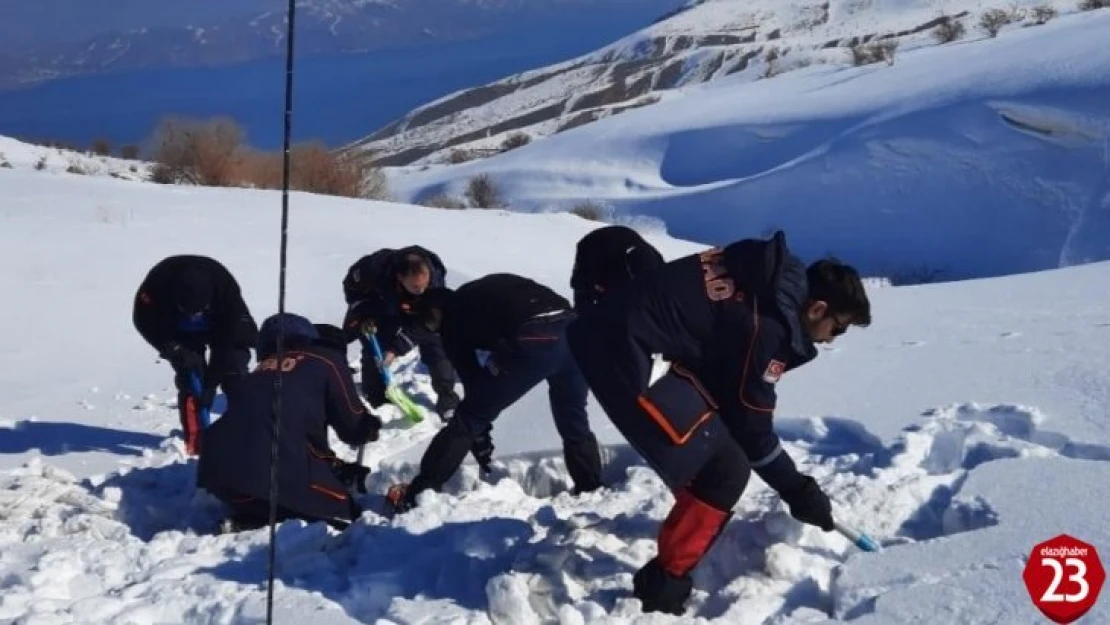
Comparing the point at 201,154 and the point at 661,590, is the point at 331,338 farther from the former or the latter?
the point at 201,154

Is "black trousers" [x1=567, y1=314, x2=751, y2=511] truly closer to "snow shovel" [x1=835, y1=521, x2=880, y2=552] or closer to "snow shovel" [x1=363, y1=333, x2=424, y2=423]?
"snow shovel" [x1=835, y1=521, x2=880, y2=552]

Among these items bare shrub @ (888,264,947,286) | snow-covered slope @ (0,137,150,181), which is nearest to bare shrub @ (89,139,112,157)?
snow-covered slope @ (0,137,150,181)

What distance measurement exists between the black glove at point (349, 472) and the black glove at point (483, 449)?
19.9 inches

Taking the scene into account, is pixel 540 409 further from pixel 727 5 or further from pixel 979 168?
pixel 727 5

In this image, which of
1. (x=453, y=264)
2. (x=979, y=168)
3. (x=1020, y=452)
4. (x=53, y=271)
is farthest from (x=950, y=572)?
(x=979, y=168)

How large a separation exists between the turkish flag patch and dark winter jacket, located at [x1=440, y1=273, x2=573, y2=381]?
1529 millimetres

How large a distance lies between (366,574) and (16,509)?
206cm

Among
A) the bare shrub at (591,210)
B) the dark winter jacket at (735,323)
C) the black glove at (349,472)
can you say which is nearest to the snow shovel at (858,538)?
the dark winter jacket at (735,323)

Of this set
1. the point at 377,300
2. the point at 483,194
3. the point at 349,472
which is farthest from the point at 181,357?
the point at 483,194

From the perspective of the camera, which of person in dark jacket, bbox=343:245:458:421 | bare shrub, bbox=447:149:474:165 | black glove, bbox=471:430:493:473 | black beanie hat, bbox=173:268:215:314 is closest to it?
black glove, bbox=471:430:493:473

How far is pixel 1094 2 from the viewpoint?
2617 cm

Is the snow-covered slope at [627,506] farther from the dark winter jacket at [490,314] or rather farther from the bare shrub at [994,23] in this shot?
the bare shrub at [994,23]

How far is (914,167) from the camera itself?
17.5 m

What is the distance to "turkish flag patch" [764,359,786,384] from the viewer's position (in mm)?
3590
